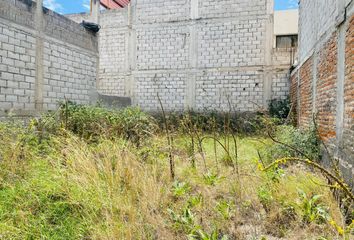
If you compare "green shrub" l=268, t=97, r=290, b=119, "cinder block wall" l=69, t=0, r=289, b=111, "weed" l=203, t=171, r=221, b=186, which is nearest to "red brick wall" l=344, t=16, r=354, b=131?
"weed" l=203, t=171, r=221, b=186

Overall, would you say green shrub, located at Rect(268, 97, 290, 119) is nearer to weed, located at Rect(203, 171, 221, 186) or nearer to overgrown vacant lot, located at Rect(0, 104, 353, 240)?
overgrown vacant lot, located at Rect(0, 104, 353, 240)

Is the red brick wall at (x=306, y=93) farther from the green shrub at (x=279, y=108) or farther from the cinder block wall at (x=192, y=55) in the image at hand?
the cinder block wall at (x=192, y=55)

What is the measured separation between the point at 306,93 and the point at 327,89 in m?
2.13

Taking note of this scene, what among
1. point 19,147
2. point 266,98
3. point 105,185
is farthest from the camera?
point 266,98

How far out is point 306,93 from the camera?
22.7 ft

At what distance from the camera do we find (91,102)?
916 centimetres

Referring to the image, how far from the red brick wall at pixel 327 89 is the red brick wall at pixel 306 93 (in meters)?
0.83

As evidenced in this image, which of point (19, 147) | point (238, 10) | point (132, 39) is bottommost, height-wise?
point (19, 147)

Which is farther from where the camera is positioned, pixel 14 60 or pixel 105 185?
pixel 14 60

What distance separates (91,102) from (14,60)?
121 inches

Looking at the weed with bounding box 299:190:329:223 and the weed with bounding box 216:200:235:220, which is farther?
the weed with bounding box 216:200:235:220

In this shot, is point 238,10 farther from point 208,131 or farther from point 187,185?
point 187,185

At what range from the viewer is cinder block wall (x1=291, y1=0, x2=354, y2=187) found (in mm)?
3734

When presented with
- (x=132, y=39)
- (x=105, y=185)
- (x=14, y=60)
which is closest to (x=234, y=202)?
(x=105, y=185)
